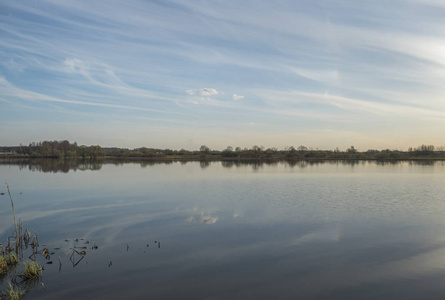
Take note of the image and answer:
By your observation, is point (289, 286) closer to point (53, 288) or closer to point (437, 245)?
point (53, 288)

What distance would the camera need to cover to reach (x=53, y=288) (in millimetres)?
7176

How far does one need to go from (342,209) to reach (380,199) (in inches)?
199

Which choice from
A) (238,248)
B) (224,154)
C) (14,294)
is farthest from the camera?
(224,154)

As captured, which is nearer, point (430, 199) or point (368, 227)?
point (368, 227)

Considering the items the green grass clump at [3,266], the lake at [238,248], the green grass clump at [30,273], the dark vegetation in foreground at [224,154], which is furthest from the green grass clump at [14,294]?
the dark vegetation in foreground at [224,154]

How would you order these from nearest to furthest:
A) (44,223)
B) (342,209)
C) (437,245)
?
(437,245) < (44,223) < (342,209)

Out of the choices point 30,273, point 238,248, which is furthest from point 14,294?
point 238,248

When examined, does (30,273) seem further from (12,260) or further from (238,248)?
(238,248)

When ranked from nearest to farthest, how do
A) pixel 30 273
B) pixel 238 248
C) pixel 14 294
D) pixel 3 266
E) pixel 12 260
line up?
pixel 14 294 → pixel 30 273 → pixel 3 266 → pixel 12 260 → pixel 238 248

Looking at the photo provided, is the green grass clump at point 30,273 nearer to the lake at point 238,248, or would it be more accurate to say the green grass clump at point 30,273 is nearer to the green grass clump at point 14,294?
the lake at point 238,248

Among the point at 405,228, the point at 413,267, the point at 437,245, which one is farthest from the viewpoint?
the point at 405,228

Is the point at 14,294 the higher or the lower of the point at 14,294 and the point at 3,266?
A: the lower

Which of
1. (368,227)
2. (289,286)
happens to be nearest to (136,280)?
(289,286)

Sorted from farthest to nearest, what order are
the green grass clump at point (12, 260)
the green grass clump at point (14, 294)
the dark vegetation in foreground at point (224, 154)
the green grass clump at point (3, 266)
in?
1. the dark vegetation in foreground at point (224, 154)
2. the green grass clump at point (12, 260)
3. the green grass clump at point (3, 266)
4. the green grass clump at point (14, 294)
